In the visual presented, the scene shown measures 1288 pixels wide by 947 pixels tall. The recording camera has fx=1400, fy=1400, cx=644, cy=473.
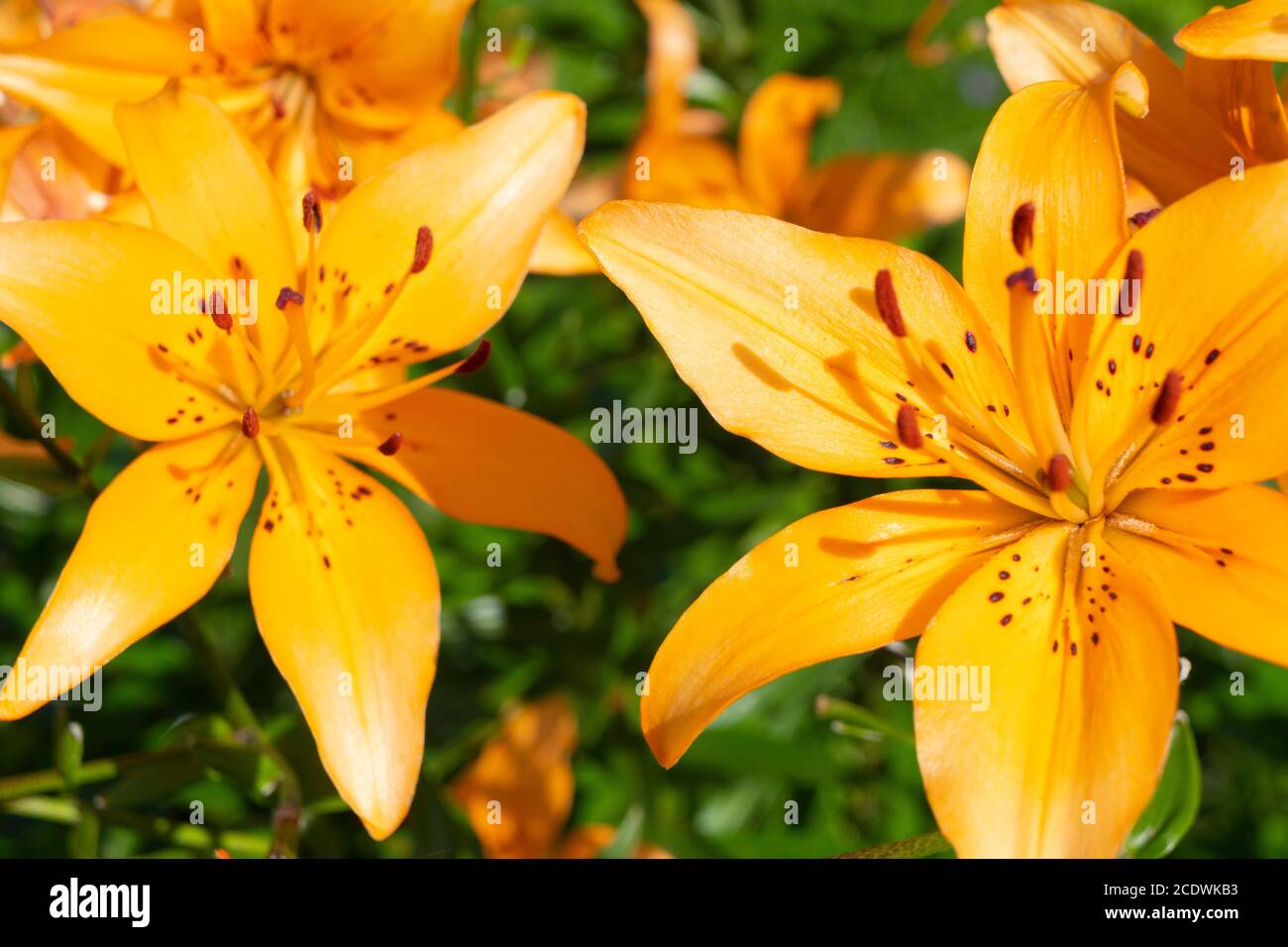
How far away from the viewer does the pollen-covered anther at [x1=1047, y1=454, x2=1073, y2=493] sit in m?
1.32

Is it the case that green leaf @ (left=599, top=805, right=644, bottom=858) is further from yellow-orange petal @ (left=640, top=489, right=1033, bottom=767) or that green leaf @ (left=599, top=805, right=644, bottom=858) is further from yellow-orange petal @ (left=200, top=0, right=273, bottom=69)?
yellow-orange petal @ (left=200, top=0, right=273, bottom=69)

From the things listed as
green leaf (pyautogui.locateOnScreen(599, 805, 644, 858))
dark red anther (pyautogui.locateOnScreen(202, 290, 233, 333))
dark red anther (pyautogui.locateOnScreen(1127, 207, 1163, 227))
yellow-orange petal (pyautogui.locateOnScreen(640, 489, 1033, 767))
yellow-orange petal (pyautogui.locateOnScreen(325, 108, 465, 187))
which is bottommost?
green leaf (pyautogui.locateOnScreen(599, 805, 644, 858))

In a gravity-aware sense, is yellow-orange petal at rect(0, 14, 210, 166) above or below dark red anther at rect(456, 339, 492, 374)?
above

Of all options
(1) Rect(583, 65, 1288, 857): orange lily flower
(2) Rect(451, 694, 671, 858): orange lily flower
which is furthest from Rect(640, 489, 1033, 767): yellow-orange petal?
(2) Rect(451, 694, 671, 858): orange lily flower

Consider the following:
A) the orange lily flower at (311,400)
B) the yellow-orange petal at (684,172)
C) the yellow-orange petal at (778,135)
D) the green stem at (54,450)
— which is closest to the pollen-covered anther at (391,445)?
the orange lily flower at (311,400)

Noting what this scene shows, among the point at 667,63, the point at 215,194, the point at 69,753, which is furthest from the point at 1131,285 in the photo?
the point at 69,753

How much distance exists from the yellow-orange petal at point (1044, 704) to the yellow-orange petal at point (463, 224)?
632 millimetres

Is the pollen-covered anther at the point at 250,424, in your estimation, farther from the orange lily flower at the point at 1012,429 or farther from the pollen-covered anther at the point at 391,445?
A: the orange lily flower at the point at 1012,429

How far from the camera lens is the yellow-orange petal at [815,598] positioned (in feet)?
4.31

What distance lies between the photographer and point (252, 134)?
5.88 feet

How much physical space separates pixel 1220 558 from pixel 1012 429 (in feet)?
0.81

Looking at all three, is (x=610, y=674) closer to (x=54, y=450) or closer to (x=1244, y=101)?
(x=54, y=450)

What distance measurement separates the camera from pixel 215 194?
154 centimetres

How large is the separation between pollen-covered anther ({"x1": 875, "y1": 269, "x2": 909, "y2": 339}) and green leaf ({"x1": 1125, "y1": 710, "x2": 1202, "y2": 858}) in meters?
0.59
